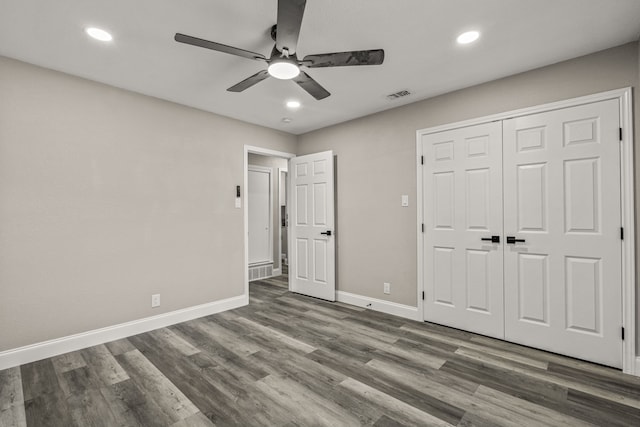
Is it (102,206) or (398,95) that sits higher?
(398,95)

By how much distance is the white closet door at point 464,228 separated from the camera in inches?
118

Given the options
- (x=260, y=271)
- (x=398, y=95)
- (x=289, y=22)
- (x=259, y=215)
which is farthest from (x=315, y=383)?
(x=259, y=215)

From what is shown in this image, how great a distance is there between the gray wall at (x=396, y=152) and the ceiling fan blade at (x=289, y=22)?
82.8 inches

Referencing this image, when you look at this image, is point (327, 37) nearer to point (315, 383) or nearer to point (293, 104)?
point (293, 104)

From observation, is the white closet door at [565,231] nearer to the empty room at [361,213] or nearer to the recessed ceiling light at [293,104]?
the empty room at [361,213]

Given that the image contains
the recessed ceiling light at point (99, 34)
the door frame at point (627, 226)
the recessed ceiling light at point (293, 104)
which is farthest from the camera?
the recessed ceiling light at point (293, 104)

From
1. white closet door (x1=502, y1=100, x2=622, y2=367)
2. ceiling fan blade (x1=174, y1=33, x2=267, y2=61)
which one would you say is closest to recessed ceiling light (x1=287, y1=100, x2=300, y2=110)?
ceiling fan blade (x1=174, y1=33, x2=267, y2=61)

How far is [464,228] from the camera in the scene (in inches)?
126

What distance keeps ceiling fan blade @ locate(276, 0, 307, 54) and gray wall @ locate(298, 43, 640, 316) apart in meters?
2.10

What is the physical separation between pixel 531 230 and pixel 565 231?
246 mm

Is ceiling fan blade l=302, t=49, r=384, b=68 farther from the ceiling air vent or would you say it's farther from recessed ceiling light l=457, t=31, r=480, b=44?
the ceiling air vent

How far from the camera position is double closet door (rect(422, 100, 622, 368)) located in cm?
246

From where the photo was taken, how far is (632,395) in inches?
80.8

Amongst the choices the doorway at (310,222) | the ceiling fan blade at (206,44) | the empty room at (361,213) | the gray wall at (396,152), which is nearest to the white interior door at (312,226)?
the doorway at (310,222)
